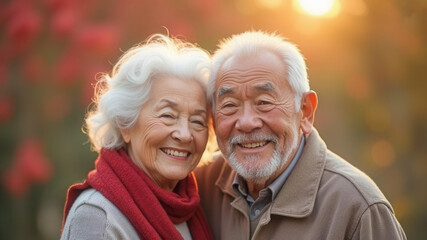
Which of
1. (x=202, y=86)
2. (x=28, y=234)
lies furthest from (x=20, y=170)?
(x=202, y=86)

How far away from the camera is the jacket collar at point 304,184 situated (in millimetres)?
2971

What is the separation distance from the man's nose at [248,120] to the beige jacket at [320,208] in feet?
1.19

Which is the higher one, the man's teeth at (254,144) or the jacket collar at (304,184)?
the man's teeth at (254,144)

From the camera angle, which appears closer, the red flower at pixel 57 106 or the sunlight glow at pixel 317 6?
the sunlight glow at pixel 317 6

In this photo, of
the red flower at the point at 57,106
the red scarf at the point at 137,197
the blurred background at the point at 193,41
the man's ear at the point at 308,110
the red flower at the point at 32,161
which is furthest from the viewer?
the red flower at the point at 57,106

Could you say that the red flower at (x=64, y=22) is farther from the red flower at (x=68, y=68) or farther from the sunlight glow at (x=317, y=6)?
the sunlight glow at (x=317, y=6)

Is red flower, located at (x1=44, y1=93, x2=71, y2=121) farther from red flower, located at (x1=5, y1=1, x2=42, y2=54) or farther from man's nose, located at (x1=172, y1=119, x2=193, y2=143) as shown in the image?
man's nose, located at (x1=172, y1=119, x2=193, y2=143)

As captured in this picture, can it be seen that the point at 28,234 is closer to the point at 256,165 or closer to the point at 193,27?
the point at 193,27

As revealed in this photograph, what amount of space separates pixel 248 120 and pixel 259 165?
284 mm

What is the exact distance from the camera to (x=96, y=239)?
8.93ft

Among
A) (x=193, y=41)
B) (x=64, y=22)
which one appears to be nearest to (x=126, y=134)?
(x=64, y=22)

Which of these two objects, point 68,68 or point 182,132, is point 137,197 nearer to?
point 182,132

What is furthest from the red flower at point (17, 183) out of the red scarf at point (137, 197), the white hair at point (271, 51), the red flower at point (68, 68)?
the white hair at point (271, 51)

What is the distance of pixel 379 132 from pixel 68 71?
4.27m
